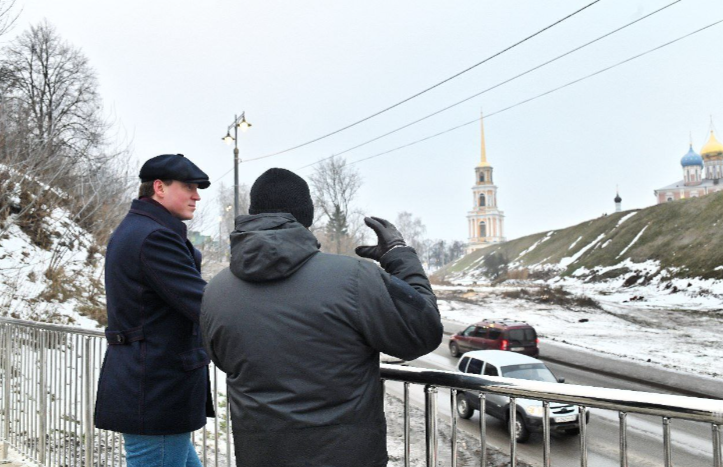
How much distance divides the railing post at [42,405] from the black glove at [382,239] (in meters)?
3.28

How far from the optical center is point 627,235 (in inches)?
2459

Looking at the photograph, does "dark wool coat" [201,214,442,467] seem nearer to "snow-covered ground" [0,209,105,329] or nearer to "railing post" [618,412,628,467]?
"railing post" [618,412,628,467]

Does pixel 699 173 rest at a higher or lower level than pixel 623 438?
higher

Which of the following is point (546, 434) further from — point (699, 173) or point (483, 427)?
point (699, 173)

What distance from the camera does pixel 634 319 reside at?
30922 millimetres

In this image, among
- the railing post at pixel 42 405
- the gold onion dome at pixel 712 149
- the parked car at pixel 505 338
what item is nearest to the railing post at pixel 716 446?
the railing post at pixel 42 405

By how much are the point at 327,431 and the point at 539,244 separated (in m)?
85.6

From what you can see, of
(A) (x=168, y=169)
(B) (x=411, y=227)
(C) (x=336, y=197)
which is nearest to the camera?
(A) (x=168, y=169)

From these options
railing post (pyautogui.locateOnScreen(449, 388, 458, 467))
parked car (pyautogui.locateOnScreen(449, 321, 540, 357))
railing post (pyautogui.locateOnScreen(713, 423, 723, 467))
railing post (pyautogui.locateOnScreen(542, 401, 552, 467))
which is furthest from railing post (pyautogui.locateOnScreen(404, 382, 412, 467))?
parked car (pyautogui.locateOnScreen(449, 321, 540, 357))

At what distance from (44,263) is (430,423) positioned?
13.8 metres

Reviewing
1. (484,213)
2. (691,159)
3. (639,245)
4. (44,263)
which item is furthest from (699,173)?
(44,263)

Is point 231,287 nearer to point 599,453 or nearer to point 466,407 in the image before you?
point 466,407

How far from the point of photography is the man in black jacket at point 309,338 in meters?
1.64

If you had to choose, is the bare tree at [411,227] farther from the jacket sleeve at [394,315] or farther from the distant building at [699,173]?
the jacket sleeve at [394,315]
